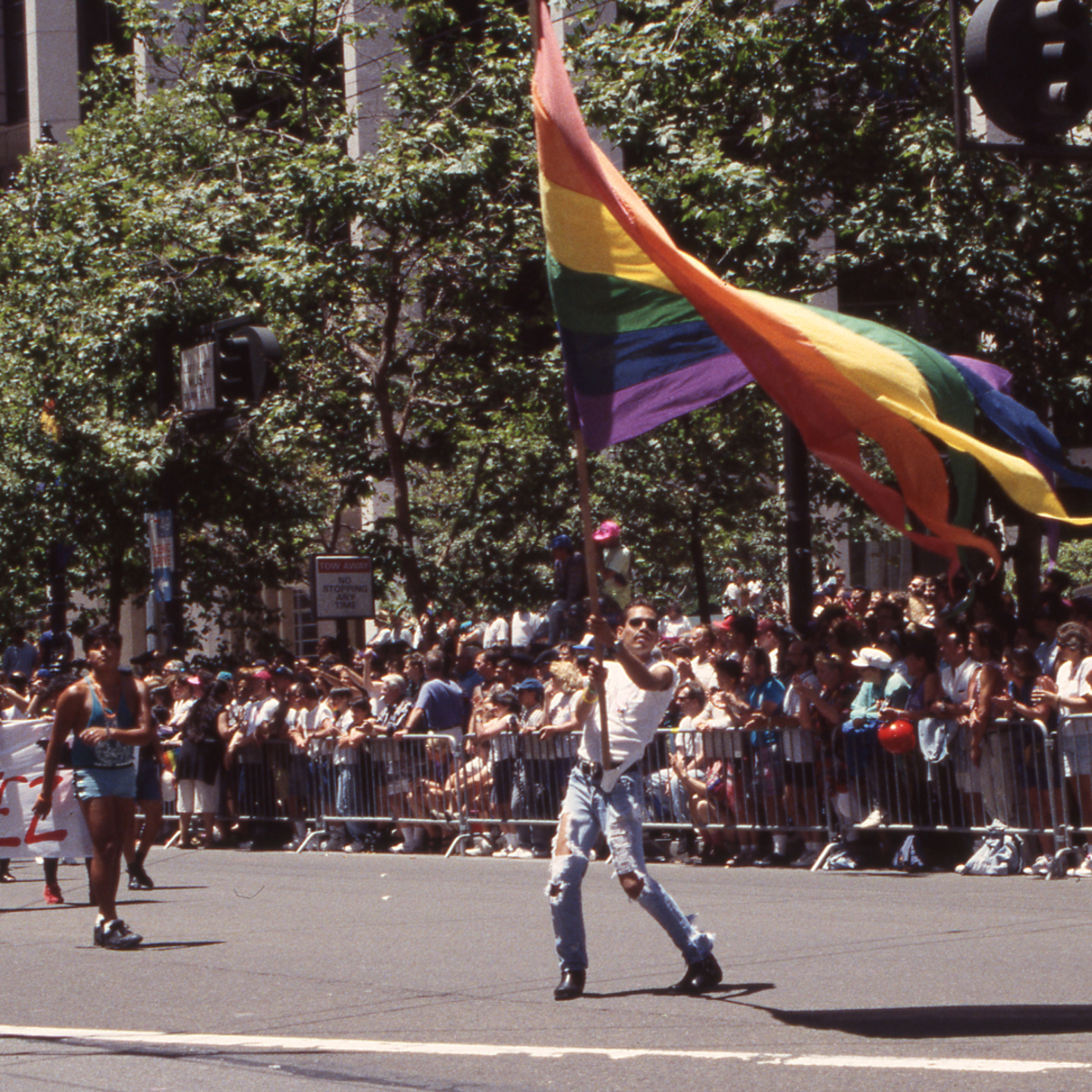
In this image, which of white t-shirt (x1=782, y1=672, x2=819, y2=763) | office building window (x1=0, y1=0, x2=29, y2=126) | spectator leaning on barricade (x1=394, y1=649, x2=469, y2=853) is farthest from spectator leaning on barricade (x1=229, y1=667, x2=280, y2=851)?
office building window (x1=0, y1=0, x2=29, y2=126)

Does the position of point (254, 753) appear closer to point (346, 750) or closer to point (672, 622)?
point (346, 750)

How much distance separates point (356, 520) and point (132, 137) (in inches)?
684

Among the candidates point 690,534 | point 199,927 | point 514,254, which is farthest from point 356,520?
point 199,927

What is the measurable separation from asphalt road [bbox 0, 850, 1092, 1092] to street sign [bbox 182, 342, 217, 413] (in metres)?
5.70

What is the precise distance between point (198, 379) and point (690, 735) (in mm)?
6271

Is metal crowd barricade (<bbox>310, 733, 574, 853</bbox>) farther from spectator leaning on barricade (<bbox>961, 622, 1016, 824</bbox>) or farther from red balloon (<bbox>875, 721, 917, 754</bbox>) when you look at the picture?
→ spectator leaning on barricade (<bbox>961, 622, 1016, 824</bbox>)

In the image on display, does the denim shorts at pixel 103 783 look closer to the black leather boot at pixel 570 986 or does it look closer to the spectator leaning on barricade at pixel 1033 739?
the black leather boot at pixel 570 986

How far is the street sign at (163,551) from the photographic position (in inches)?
721

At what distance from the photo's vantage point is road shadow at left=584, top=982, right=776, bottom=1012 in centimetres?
831

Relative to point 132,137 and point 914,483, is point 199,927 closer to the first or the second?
point 914,483

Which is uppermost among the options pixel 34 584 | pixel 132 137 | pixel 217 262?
pixel 132 137

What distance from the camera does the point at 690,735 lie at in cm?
1515

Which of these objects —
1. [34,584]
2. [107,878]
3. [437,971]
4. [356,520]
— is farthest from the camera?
[356,520]

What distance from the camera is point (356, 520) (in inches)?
1585
